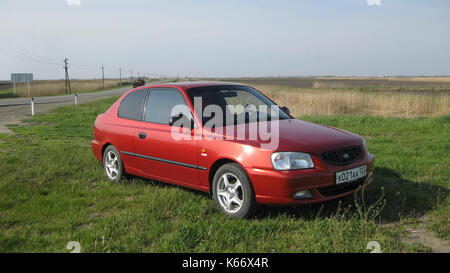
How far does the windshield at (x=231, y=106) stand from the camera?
17.5 ft

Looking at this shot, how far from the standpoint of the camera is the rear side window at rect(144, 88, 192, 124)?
5570 mm

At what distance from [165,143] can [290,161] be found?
187 cm

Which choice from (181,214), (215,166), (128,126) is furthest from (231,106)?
(128,126)

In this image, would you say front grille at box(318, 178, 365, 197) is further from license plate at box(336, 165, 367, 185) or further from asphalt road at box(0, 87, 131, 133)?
asphalt road at box(0, 87, 131, 133)

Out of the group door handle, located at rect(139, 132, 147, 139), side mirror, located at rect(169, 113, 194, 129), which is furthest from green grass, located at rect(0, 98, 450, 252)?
side mirror, located at rect(169, 113, 194, 129)

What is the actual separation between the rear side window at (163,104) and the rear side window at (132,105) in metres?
0.19

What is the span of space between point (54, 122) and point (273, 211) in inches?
556

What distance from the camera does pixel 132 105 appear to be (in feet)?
21.2

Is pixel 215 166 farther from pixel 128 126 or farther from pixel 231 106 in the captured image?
pixel 128 126

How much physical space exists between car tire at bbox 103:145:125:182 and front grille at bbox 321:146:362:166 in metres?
3.39

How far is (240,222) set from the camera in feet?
14.8
